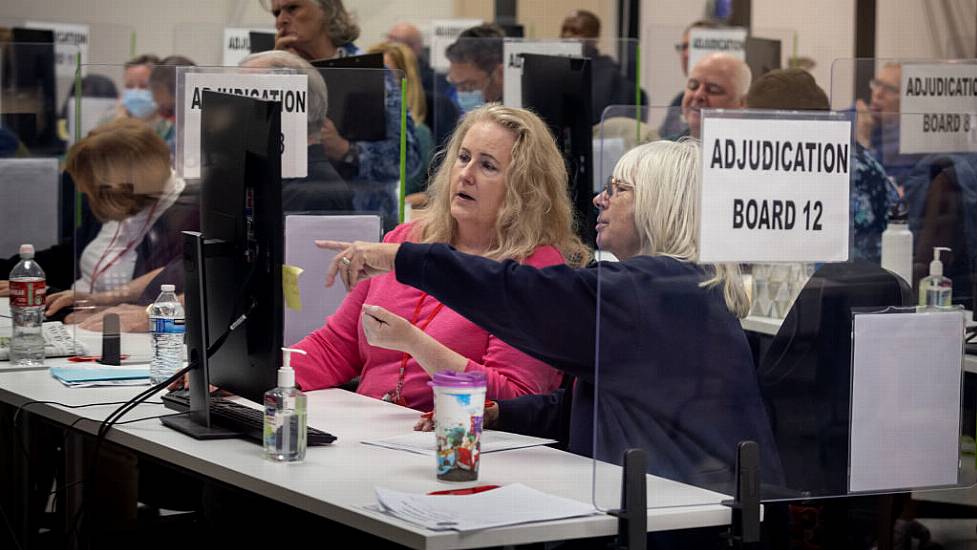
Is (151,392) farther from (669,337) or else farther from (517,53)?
(517,53)

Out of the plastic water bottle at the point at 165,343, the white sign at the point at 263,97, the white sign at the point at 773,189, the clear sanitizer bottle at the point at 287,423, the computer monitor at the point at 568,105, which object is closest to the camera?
the white sign at the point at 773,189

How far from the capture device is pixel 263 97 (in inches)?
130

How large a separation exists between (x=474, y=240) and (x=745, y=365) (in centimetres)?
101

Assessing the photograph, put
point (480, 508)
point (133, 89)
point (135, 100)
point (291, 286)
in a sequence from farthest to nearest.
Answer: point (133, 89), point (135, 100), point (291, 286), point (480, 508)

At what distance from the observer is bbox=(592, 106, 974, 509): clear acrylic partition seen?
86.8 inches

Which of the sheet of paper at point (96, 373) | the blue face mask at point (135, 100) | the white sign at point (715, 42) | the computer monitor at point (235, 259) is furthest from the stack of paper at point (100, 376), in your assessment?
the white sign at point (715, 42)

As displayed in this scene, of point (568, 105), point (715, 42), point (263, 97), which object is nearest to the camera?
point (263, 97)

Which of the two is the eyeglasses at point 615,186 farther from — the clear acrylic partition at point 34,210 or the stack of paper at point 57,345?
the clear acrylic partition at point 34,210

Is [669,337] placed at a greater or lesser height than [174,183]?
lesser

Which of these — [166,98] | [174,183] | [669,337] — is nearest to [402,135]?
[174,183]

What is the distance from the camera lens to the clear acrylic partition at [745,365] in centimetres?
221

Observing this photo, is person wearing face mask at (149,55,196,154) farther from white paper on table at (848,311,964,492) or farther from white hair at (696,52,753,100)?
white hair at (696,52,753,100)

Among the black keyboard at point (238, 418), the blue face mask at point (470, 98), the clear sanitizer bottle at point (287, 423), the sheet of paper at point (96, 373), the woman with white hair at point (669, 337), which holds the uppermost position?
the blue face mask at point (470, 98)

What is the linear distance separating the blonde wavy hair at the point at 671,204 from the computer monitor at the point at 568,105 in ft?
A: 6.39
